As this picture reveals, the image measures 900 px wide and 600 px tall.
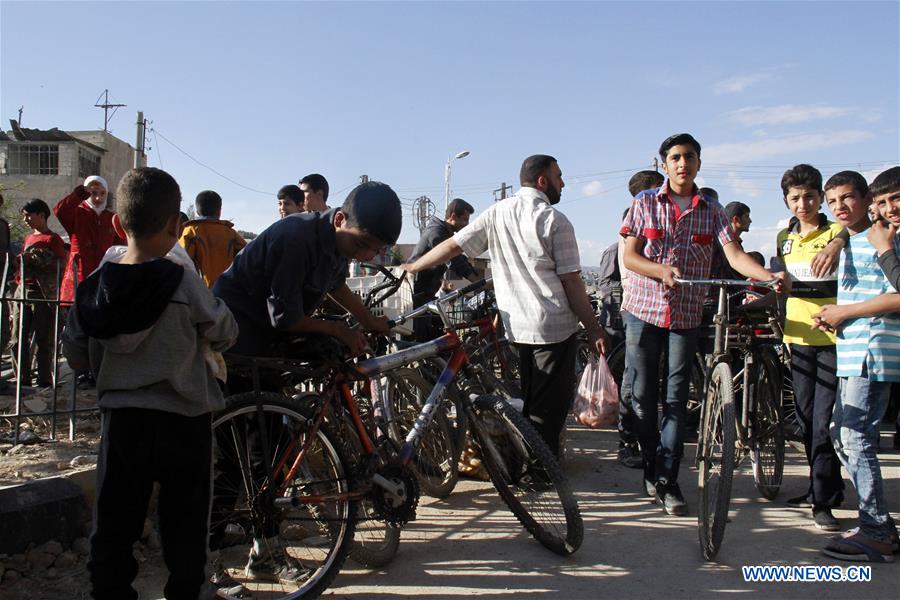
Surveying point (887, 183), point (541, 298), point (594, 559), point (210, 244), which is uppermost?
point (887, 183)

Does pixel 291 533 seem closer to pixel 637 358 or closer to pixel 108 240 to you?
pixel 637 358

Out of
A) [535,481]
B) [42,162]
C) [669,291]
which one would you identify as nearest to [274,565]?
[535,481]

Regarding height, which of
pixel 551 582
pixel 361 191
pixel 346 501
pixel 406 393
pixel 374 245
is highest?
pixel 361 191

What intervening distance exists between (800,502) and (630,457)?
1275 mm

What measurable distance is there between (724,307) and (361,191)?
79.5 inches

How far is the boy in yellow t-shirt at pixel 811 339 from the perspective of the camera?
3955mm

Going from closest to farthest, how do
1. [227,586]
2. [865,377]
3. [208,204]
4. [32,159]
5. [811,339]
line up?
[227,586] < [865,377] < [811,339] < [208,204] < [32,159]

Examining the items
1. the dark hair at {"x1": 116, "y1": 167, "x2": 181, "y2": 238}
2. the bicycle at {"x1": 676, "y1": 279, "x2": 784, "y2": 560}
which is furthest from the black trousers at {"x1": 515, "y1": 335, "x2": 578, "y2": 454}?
the dark hair at {"x1": 116, "y1": 167, "x2": 181, "y2": 238}

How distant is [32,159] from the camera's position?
39.6 metres

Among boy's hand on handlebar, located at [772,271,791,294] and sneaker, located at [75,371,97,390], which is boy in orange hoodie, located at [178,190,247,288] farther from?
boy's hand on handlebar, located at [772,271,791,294]

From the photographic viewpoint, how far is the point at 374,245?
3.09 m

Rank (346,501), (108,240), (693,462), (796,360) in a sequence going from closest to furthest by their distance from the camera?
(346,501), (796,360), (693,462), (108,240)

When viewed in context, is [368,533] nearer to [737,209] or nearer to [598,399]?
[598,399]

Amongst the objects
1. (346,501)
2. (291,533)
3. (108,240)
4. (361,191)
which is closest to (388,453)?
(346,501)
